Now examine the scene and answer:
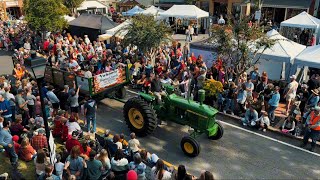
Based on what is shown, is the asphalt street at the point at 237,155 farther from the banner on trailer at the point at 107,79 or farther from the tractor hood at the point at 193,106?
the banner on trailer at the point at 107,79

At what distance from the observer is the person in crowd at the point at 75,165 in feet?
22.7

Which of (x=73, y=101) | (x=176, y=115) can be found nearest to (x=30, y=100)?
(x=73, y=101)

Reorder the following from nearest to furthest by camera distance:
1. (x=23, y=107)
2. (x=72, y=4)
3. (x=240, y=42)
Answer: (x=23, y=107) < (x=240, y=42) < (x=72, y=4)

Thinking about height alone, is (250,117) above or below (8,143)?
below

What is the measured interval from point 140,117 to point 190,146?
189 centimetres

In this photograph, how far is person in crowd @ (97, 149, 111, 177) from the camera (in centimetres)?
702

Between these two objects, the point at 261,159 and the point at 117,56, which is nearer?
the point at 261,159

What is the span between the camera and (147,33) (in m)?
14.2

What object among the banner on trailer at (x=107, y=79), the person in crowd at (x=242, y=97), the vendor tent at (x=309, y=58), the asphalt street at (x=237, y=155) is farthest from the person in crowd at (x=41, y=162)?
the vendor tent at (x=309, y=58)

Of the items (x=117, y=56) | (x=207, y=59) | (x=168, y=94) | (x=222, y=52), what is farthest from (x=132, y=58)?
(x=168, y=94)

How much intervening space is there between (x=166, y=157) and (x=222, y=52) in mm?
A: 5311

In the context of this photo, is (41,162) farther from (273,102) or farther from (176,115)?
(273,102)

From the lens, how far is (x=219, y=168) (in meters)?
8.45

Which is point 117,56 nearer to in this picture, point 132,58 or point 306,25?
point 132,58
